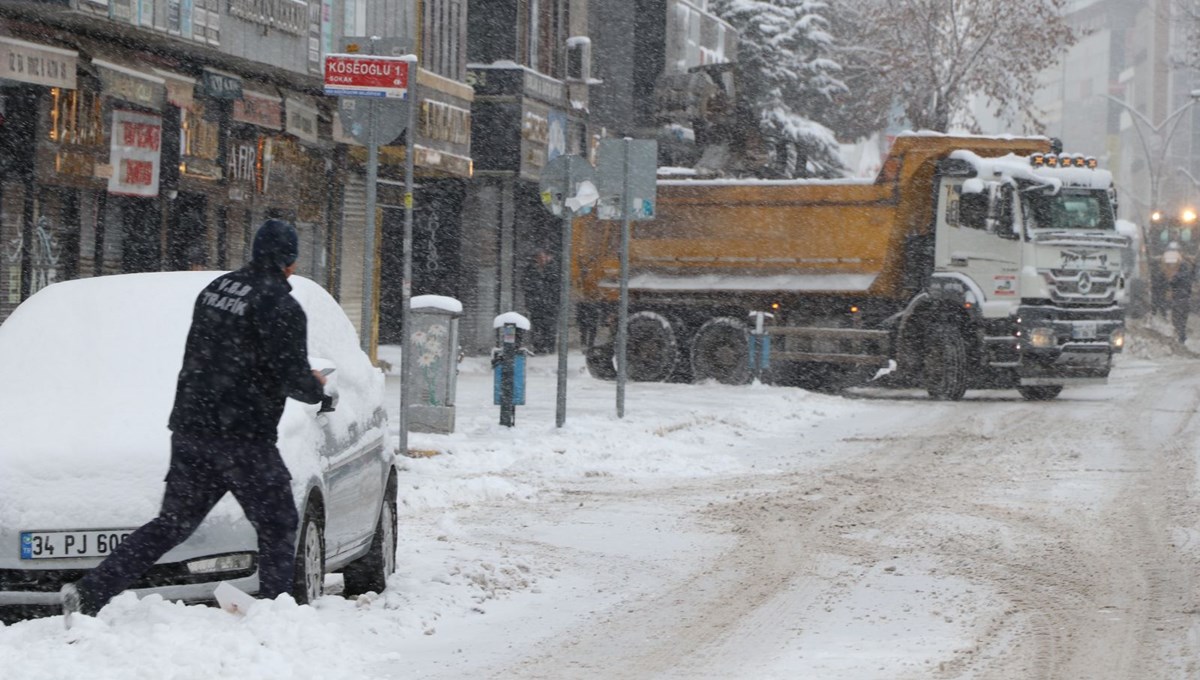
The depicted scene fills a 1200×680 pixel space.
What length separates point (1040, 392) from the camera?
26.3 metres

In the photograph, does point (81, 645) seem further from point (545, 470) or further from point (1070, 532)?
point (545, 470)

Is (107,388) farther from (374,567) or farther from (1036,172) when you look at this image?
(1036,172)

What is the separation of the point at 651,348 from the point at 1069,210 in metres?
6.24

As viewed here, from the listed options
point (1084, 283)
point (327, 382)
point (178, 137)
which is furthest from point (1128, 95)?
point (327, 382)

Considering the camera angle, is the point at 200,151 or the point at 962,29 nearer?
the point at 200,151

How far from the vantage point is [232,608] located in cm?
704

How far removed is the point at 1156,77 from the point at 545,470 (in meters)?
123

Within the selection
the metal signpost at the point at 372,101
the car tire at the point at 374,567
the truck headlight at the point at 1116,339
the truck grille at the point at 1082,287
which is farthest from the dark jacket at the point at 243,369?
the truck headlight at the point at 1116,339

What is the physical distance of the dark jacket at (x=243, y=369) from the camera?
713 cm

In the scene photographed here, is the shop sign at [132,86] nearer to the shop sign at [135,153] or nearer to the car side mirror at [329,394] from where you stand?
the shop sign at [135,153]

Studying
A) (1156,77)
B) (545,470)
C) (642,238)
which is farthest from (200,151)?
(1156,77)

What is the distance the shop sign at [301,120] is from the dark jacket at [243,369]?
17619mm

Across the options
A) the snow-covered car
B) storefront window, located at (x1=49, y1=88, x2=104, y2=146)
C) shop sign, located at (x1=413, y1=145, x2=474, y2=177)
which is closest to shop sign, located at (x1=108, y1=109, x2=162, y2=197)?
storefront window, located at (x1=49, y1=88, x2=104, y2=146)

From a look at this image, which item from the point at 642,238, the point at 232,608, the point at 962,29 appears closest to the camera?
the point at 232,608
